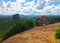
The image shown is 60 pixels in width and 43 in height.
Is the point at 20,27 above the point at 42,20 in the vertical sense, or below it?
below

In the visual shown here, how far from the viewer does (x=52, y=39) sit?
800cm

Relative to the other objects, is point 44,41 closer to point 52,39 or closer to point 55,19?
point 52,39

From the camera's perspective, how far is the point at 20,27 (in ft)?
37.3

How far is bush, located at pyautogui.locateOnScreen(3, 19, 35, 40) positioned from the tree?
397 millimetres

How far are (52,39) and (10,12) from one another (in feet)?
17.5

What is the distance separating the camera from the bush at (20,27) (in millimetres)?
11305

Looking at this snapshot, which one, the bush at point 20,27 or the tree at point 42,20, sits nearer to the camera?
the bush at point 20,27

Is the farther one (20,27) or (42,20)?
(42,20)

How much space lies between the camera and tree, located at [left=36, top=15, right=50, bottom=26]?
12158 millimetres

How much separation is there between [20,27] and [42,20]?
1.61 metres

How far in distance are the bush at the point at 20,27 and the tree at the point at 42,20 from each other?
1.30ft

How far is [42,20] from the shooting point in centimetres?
1222

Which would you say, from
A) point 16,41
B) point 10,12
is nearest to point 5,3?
point 10,12

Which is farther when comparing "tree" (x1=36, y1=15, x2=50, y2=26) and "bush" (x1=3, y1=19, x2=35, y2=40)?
"tree" (x1=36, y1=15, x2=50, y2=26)
